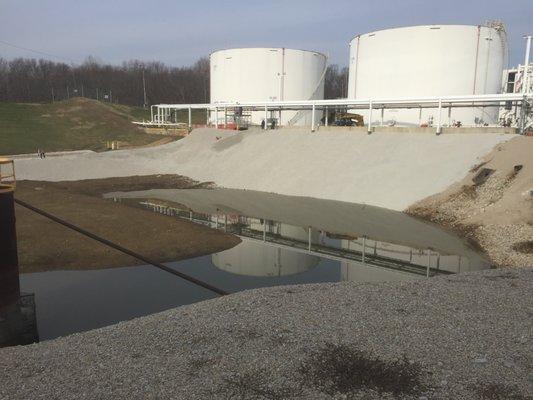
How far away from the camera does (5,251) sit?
8.83 metres

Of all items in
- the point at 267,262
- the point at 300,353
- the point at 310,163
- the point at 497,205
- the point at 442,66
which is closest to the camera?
the point at 300,353

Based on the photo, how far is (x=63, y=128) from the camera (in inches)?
2461

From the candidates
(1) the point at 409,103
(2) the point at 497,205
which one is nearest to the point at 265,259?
(2) the point at 497,205

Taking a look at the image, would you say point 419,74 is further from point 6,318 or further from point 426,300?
point 6,318

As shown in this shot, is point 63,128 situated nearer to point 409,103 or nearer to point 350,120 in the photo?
point 350,120

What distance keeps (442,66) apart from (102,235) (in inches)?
1351

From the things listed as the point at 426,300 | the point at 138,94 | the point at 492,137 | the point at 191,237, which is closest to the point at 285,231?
the point at 191,237

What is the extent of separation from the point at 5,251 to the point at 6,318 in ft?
4.51

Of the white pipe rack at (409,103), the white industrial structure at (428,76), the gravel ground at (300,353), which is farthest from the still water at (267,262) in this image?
the white industrial structure at (428,76)

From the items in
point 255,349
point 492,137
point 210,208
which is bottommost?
point 210,208

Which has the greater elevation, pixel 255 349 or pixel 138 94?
pixel 138 94

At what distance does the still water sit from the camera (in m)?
10.7

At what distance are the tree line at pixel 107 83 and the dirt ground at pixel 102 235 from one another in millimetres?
90313

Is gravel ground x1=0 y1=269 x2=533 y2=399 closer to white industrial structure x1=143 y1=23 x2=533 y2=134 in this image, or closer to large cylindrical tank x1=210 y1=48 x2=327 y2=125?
white industrial structure x1=143 y1=23 x2=533 y2=134
